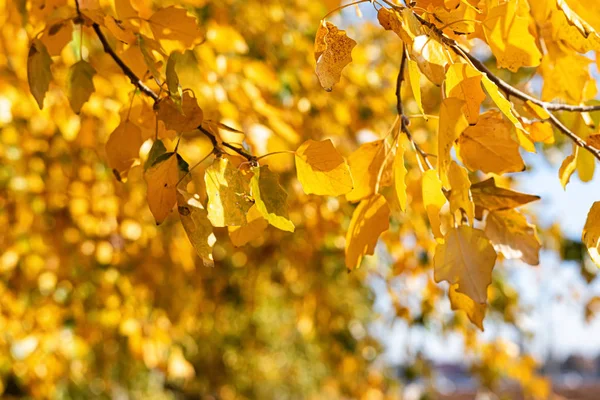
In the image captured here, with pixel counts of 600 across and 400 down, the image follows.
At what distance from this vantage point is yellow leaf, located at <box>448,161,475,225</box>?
0.48 m

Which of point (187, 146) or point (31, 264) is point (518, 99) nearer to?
point (187, 146)

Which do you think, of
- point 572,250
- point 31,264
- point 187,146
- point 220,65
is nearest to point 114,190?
point 31,264

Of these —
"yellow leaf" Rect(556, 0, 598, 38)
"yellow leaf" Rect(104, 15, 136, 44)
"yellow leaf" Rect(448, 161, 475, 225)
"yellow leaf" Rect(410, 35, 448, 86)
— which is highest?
"yellow leaf" Rect(556, 0, 598, 38)

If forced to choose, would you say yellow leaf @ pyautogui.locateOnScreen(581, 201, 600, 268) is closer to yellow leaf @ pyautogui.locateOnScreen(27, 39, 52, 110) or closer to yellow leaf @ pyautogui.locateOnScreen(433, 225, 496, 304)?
yellow leaf @ pyautogui.locateOnScreen(433, 225, 496, 304)

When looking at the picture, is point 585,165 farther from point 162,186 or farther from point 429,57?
point 162,186

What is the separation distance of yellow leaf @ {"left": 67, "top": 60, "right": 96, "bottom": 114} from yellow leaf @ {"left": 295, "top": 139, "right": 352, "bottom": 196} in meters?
0.26

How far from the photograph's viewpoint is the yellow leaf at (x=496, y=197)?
21.6 inches

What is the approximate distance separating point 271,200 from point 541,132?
0.23 m

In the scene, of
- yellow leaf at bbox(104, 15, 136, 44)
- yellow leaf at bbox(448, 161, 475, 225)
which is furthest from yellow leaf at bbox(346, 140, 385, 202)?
yellow leaf at bbox(104, 15, 136, 44)

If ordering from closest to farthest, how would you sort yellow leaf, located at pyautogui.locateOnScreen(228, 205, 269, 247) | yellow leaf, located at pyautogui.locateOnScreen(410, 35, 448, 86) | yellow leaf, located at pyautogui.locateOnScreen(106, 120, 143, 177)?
1. yellow leaf, located at pyautogui.locateOnScreen(410, 35, 448, 86)
2. yellow leaf, located at pyautogui.locateOnScreen(228, 205, 269, 247)
3. yellow leaf, located at pyautogui.locateOnScreen(106, 120, 143, 177)

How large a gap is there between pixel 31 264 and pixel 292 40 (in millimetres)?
913

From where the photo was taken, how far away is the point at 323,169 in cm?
52

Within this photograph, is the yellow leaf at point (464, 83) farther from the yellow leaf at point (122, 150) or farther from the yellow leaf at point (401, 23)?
the yellow leaf at point (122, 150)

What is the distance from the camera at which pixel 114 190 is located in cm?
186
